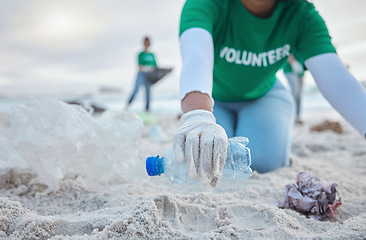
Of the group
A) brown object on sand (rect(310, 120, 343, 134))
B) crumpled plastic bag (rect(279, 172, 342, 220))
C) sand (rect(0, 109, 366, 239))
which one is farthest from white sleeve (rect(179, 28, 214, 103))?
brown object on sand (rect(310, 120, 343, 134))

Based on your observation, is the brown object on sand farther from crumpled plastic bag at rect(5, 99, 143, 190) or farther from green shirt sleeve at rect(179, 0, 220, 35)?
crumpled plastic bag at rect(5, 99, 143, 190)

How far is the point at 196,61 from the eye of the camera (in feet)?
3.66

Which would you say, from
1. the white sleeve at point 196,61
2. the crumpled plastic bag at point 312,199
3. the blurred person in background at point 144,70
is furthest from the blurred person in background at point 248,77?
the blurred person in background at point 144,70

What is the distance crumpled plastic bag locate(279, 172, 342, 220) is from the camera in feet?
3.53

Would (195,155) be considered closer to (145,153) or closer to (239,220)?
(239,220)

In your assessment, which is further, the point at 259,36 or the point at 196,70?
the point at 259,36

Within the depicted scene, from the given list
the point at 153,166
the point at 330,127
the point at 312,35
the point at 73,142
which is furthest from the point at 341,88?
the point at 330,127

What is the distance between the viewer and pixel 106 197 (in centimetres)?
113

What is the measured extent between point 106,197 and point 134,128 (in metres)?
0.41

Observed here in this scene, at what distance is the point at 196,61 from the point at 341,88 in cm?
72

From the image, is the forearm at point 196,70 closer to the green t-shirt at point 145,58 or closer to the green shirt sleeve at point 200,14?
the green shirt sleeve at point 200,14

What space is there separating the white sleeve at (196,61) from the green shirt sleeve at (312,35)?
0.60 metres

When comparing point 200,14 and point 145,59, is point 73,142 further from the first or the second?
point 145,59

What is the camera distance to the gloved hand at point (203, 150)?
0.78 meters
